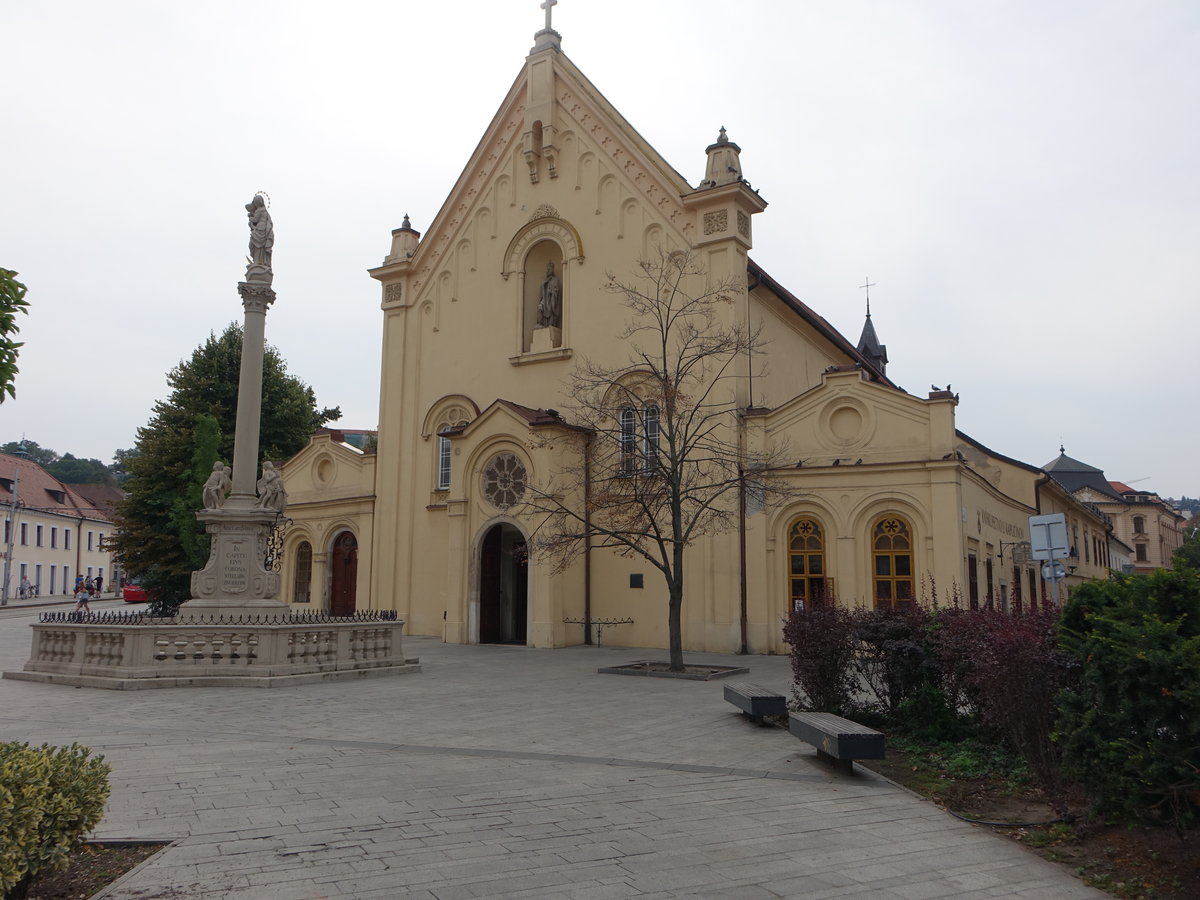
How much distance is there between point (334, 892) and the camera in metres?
5.18

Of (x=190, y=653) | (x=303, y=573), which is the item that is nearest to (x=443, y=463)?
(x=303, y=573)

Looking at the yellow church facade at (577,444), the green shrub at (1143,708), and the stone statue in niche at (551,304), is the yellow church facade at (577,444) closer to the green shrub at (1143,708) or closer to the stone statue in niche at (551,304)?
the stone statue in niche at (551,304)

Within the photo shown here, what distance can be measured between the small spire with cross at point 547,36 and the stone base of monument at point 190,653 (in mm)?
19131

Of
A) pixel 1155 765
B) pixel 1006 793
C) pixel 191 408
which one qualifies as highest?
pixel 191 408

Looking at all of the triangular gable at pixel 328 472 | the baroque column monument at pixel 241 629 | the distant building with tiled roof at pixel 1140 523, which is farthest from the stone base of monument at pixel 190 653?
the distant building with tiled roof at pixel 1140 523

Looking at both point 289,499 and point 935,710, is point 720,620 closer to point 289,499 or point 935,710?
point 935,710

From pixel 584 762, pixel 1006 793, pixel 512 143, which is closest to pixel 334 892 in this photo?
pixel 584 762

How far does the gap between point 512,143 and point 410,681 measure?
18201 mm

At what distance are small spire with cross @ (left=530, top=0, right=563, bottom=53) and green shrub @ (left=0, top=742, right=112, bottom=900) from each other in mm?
26321

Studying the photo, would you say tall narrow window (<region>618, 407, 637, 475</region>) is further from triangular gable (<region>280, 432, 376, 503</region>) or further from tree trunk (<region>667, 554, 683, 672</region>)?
triangular gable (<region>280, 432, 376, 503</region>)

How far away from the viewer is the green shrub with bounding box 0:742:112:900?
4.51 meters

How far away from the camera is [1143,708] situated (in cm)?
557

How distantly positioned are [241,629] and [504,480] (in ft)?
33.6

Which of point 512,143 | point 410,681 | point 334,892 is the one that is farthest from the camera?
point 512,143
